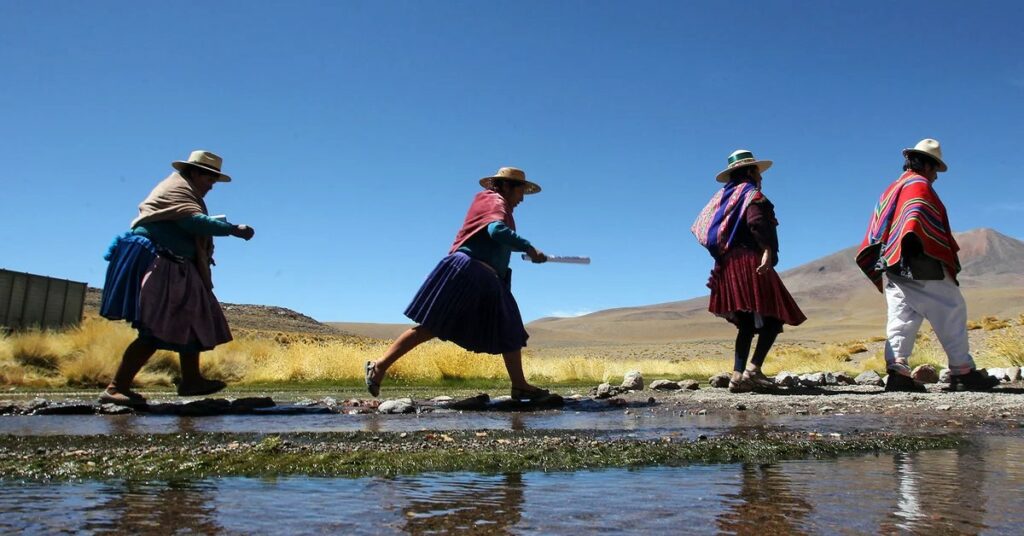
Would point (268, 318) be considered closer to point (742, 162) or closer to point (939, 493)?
point (742, 162)

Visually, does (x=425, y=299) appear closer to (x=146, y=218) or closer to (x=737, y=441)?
(x=146, y=218)

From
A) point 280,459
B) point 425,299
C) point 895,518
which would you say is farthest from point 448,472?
point 425,299

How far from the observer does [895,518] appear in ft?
7.15

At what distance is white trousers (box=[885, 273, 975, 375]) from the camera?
314 inches

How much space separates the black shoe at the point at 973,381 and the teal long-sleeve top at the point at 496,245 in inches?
166

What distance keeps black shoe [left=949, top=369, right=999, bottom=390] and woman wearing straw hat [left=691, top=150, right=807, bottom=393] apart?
144cm

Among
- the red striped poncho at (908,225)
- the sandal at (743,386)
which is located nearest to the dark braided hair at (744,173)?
the red striped poncho at (908,225)

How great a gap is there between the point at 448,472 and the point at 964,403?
4.66 metres

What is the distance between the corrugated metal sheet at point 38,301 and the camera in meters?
24.6

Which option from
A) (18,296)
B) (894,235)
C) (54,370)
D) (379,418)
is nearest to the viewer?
(379,418)

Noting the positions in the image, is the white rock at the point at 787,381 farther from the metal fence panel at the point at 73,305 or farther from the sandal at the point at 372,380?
the metal fence panel at the point at 73,305

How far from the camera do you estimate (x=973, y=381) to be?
7.90 meters

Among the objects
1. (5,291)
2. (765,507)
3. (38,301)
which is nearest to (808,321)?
(38,301)

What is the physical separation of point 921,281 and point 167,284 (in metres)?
6.58
